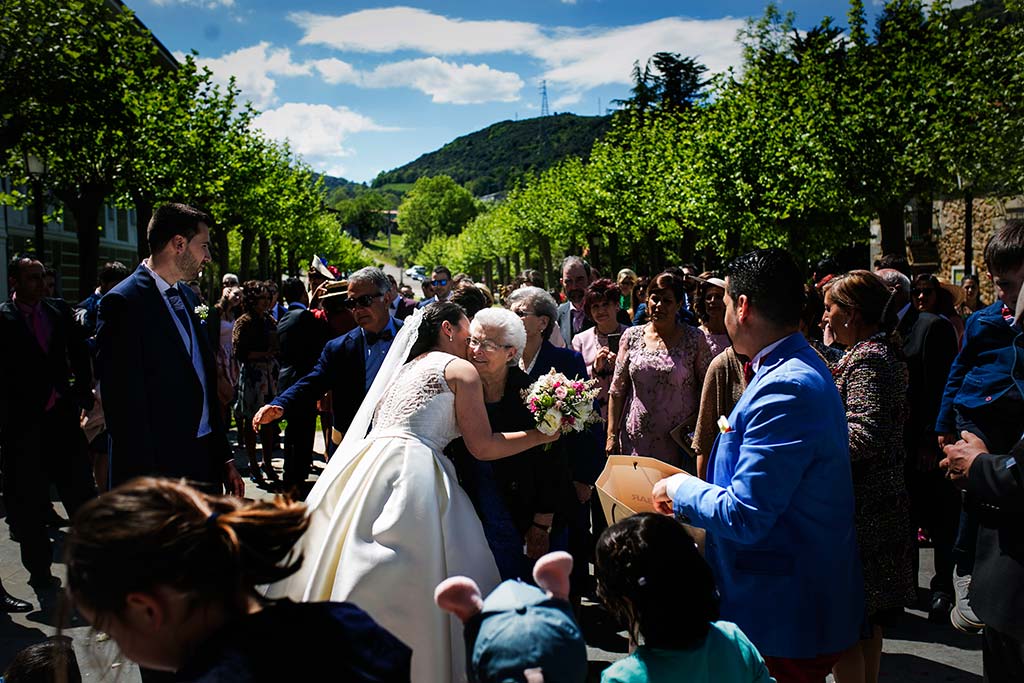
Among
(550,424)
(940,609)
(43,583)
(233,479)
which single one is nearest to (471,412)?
(550,424)

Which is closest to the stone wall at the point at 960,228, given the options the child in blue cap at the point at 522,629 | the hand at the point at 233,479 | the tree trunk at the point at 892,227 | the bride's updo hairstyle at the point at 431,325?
the tree trunk at the point at 892,227

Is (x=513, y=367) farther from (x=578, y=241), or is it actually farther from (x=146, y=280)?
(x=578, y=241)

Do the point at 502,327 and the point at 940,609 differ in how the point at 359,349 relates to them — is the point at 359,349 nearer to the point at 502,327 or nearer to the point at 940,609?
the point at 502,327

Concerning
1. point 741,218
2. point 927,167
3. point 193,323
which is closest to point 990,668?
point 193,323

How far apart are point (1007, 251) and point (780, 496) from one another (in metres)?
2.21

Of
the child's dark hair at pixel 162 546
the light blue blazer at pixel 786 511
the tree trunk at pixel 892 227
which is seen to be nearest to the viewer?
the child's dark hair at pixel 162 546

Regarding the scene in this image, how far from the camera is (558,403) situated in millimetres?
4168

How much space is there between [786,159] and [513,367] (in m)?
18.5

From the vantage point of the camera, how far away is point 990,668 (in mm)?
3127

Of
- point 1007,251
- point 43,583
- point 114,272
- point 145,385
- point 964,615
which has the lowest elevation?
point 43,583

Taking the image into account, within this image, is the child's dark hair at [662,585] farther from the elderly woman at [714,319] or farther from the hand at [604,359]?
the hand at [604,359]

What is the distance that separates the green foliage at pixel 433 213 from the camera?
16200 centimetres

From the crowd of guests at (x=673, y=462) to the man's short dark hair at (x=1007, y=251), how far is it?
0.02 metres

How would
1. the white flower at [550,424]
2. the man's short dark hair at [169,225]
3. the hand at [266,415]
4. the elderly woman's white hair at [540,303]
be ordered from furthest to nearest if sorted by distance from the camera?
the elderly woman's white hair at [540,303] → the hand at [266,415] → the man's short dark hair at [169,225] → the white flower at [550,424]
